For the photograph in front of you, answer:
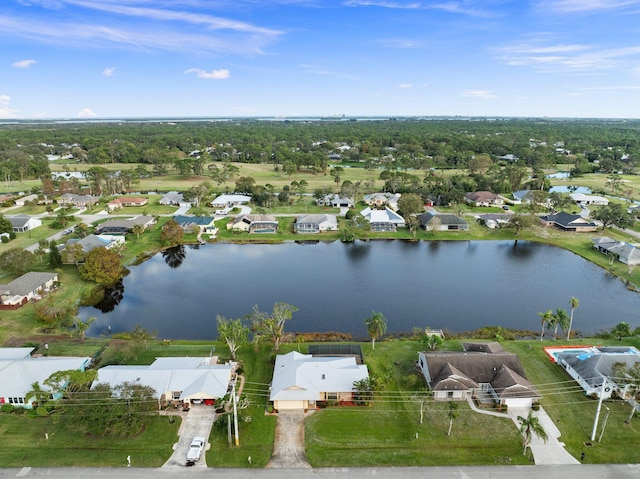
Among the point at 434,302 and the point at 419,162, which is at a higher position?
the point at 419,162

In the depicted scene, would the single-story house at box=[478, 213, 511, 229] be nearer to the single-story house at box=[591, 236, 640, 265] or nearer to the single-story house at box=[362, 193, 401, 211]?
the single-story house at box=[591, 236, 640, 265]

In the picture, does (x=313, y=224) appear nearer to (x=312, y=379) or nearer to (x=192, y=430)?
(x=312, y=379)

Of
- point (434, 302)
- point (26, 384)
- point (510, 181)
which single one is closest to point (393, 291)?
point (434, 302)

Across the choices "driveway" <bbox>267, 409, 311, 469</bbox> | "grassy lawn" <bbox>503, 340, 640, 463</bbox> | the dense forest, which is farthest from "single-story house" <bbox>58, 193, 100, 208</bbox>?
"grassy lawn" <bbox>503, 340, 640, 463</bbox>

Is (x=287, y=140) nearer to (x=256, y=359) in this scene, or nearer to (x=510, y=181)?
(x=510, y=181)

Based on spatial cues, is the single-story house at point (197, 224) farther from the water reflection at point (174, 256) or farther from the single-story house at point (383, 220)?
the single-story house at point (383, 220)

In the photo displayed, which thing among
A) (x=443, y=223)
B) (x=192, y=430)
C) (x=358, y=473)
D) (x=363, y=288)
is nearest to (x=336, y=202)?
(x=443, y=223)

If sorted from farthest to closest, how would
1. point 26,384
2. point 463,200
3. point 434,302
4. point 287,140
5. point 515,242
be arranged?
1. point 287,140
2. point 463,200
3. point 515,242
4. point 434,302
5. point 26,384
